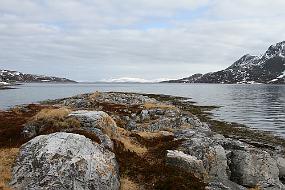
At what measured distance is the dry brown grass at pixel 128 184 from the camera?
1738cm

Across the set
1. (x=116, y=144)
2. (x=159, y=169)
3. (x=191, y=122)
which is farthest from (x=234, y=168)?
(x=191, y=122)

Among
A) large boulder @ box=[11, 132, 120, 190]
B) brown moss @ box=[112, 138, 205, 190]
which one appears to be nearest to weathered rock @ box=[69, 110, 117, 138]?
brown moss @ box=[112, 138, 205, 190]

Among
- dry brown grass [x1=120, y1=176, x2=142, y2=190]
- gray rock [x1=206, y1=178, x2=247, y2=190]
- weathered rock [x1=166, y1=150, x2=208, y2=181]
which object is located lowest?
gray rock [x1=206, y1=178, x2=247, y2=190]

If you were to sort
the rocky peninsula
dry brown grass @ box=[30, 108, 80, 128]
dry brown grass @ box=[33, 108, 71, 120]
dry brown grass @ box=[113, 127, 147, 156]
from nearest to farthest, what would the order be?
1. the rocky peninsula
2. dry brown grass @ box=[30, 108, 80, 128]
3. dry brown grass @ box=[33, 108, 71, 120]
4. dry brown grass @ box=[113, 127, 147, 156]

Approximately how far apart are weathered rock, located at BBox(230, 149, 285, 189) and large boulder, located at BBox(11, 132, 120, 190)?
756 cm

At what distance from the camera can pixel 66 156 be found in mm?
16234

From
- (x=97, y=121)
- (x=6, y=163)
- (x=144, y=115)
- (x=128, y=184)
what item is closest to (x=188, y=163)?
→ (x=128, y=184)

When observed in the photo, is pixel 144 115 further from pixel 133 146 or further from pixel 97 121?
pixel 97 121

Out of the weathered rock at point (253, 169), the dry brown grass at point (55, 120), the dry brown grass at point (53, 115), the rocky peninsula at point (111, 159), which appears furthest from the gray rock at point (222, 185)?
the dry brown grass at point (53, 115)

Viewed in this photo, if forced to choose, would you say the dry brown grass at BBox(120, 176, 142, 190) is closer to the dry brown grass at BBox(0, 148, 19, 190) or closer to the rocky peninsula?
the rocky peninsula

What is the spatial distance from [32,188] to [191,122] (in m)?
31.5

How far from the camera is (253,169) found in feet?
69.4

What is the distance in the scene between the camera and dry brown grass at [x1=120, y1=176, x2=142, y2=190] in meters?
17.4

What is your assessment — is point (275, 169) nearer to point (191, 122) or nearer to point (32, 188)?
point (32, 188)
